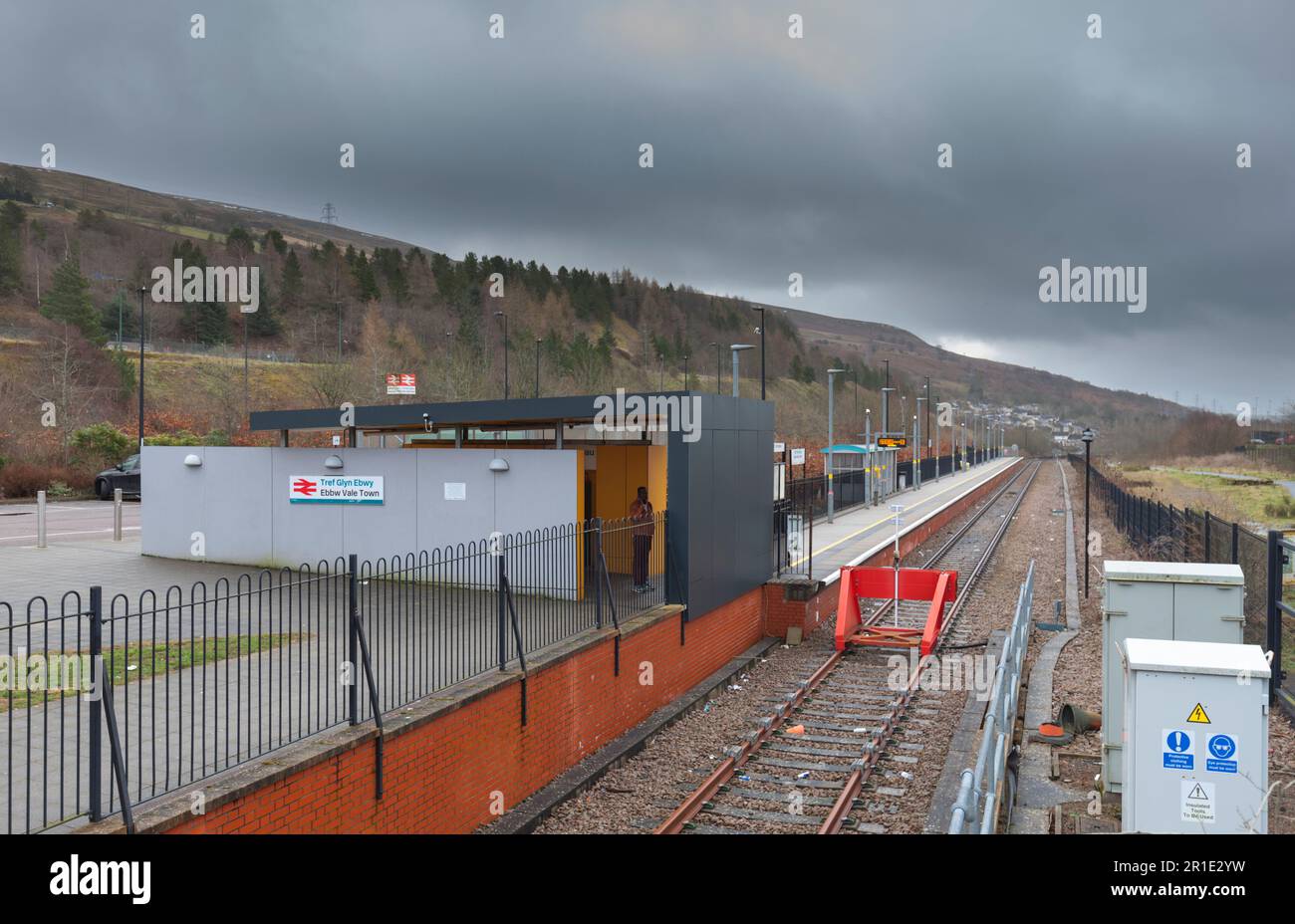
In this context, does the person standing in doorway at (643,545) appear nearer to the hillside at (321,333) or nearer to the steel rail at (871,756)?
the steel rail at (871,756)

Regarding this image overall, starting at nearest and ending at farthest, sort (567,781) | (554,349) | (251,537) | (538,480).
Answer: (567,781) → (538,480) → (251,537) → (554,349)

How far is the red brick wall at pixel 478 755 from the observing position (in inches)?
250

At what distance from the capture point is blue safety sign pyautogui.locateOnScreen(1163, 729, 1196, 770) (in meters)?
6.82

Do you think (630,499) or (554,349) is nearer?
(630,499)

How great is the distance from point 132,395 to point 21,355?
754 centimetres

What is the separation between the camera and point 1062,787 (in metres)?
9.02

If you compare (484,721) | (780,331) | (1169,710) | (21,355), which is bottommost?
(484,721)

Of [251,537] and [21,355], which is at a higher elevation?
[21,355]

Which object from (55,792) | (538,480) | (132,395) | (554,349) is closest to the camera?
(55,792)

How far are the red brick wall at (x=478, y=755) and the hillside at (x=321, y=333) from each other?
17.9m

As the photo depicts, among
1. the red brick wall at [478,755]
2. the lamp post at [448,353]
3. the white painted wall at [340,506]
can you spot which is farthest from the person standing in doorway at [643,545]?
the lamp post at [448,353]

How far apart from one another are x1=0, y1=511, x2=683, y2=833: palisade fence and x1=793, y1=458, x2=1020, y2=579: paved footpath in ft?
30.0

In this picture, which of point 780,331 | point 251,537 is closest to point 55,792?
point 251,537

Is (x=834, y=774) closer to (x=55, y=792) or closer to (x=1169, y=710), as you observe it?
(x=1169, y=710)
